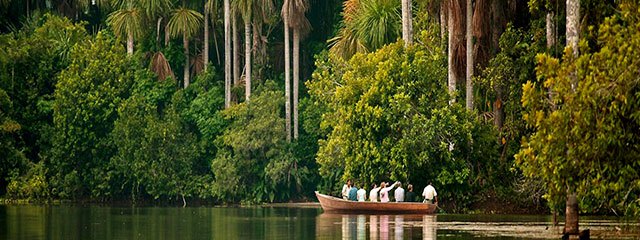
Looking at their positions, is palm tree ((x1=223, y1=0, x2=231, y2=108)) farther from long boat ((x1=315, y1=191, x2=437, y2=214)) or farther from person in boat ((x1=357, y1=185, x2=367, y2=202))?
person in boat ((x1=357, y1=185, x2=367, y2=202))

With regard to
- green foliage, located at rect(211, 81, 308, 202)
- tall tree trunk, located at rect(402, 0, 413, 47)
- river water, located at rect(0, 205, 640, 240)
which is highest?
tall tree trunk, located at rect(402, 0, 413, 47)

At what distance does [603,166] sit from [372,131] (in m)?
25.9

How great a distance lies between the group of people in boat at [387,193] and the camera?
53156 millimetres

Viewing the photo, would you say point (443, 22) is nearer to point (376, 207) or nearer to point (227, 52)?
point (376, 207)

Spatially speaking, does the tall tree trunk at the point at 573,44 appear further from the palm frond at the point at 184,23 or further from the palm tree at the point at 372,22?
the palm frond at the point at 184,23

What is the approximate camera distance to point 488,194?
181 ft

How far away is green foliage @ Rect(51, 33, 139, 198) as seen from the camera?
73.7 metres

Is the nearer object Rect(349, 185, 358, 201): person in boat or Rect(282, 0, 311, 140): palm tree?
Rect(349, 185, 358, 201): person in boat

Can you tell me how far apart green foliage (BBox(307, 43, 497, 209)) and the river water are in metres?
2.91

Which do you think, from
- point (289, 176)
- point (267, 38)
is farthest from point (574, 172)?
point (267, 38)

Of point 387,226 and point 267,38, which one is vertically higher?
point 267,38

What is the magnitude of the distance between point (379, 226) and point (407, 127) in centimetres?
1395

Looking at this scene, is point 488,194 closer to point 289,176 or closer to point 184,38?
point 289,176

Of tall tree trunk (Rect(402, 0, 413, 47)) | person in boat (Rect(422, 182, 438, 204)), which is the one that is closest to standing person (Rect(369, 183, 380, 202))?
person in boat (Rect(422, 182, 438, 204))
